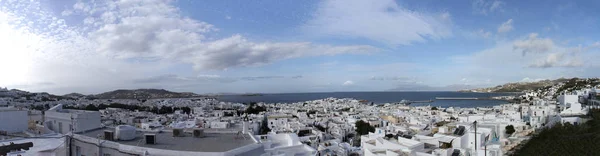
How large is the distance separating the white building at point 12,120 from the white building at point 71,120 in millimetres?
1247

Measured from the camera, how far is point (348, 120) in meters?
35.0

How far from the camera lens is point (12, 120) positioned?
48.9 feet

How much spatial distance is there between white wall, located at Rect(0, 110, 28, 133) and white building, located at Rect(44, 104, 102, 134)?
4.09ft

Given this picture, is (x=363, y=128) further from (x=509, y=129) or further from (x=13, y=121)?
(x=13, y=121)

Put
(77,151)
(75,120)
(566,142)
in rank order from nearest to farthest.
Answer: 1. (77,151)
2. (75,120)
3. (566,142)

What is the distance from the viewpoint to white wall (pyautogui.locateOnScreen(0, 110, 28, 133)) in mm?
14500

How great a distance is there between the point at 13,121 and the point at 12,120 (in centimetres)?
7

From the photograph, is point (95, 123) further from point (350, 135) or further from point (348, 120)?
point (348, 120)

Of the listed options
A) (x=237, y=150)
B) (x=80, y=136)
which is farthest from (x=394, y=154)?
(x=80, y=136)

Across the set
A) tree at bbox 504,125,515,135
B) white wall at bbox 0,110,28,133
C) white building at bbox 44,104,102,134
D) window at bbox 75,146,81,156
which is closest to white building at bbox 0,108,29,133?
white wall at bbox 0,110,28,133

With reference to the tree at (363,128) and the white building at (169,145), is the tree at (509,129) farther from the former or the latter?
the white building at (169,145)

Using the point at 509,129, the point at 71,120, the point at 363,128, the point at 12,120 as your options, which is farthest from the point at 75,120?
the point at 363,128

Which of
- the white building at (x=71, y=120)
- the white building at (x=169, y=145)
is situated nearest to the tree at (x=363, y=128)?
the white building at (x=71, y=120)

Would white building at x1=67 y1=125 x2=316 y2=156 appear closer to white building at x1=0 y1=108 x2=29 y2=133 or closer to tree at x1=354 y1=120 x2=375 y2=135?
white building at x1=0 y1=108 x2=29 y2=133
